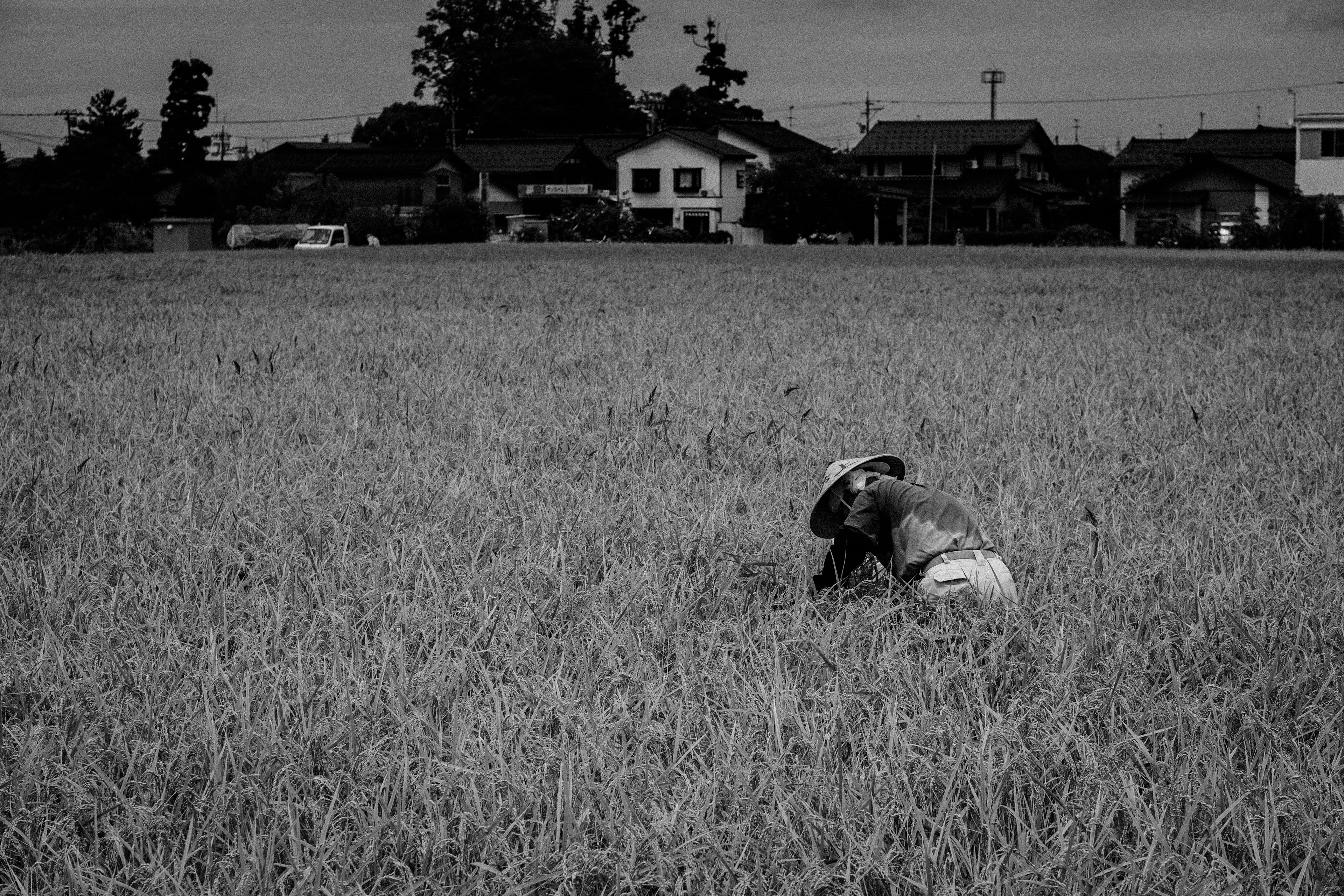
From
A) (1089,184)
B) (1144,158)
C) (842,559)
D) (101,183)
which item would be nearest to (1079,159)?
(1089,184)

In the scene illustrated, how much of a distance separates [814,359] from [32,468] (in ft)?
13.0

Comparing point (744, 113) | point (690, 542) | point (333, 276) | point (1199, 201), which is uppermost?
point (744, 113)

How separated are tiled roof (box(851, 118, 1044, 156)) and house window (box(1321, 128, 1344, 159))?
1671 centimetres

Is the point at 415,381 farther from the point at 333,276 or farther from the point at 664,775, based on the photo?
the point at 333,276

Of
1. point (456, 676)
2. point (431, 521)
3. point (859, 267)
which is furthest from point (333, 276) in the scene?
point (456, 676)

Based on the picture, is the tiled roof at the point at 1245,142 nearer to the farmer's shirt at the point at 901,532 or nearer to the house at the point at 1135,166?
the house at the point at 1135,166

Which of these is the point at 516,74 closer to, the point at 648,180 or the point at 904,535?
the point at 648,180

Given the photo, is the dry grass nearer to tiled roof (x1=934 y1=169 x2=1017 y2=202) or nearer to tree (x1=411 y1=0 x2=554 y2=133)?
tiled roof (x1=934 y1=169 x2=1017 y2=202)

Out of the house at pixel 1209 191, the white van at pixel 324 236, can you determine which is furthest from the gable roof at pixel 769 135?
the white van at pixel 324 236

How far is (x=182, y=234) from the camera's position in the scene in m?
41.2

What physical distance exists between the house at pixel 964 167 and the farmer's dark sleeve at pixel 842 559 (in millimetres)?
62452

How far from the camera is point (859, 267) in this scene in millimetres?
19234

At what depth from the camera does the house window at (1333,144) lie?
51.9 metres

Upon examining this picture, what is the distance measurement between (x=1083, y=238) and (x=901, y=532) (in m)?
44.6
